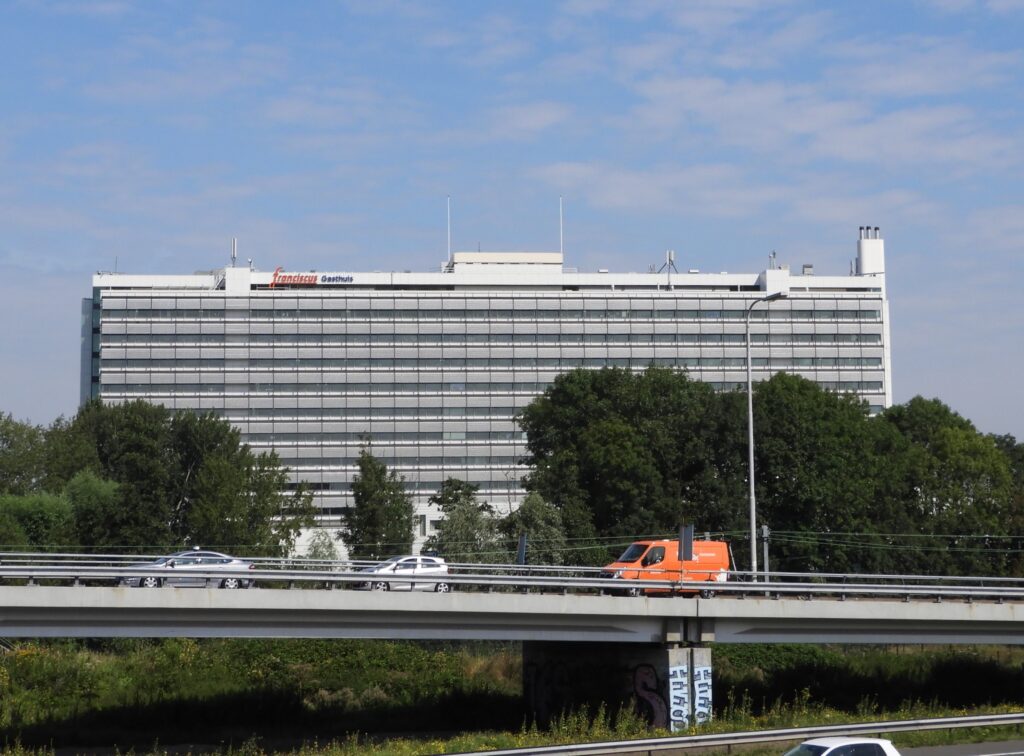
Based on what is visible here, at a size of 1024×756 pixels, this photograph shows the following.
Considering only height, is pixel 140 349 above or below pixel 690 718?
above

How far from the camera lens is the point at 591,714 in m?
41.2

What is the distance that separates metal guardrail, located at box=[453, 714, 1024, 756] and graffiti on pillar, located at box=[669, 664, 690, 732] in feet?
22.1

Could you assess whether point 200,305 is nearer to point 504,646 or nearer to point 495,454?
point 495,454

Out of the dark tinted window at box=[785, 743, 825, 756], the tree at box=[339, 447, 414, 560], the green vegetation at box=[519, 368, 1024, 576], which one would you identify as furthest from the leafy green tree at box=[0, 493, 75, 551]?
the dark tinted window at box=[785, 743, 825, 756]

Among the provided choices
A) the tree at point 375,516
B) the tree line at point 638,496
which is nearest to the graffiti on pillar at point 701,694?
the tree line at point 638,496

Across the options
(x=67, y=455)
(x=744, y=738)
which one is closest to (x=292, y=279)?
(x=67, y=455)

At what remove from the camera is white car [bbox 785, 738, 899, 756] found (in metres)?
22.8

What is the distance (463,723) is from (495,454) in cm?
10377

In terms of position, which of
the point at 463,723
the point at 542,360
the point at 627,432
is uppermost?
the point at 542,360

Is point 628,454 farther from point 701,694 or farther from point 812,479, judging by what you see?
point 701,694

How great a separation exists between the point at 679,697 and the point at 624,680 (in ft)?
7.98

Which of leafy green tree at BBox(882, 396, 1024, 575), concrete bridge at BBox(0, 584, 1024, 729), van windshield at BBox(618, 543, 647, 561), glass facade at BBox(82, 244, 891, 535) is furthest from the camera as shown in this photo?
glass facade at BBox(82, 244, 891, 535)

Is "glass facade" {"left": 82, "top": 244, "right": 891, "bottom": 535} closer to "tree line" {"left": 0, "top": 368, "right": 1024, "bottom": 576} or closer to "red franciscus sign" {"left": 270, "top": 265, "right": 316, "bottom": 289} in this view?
"red franciscus sign" {"left": 270, "top": 265, "right": 316, "bottom": 289}

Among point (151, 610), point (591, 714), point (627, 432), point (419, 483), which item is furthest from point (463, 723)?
point (419, 483)
